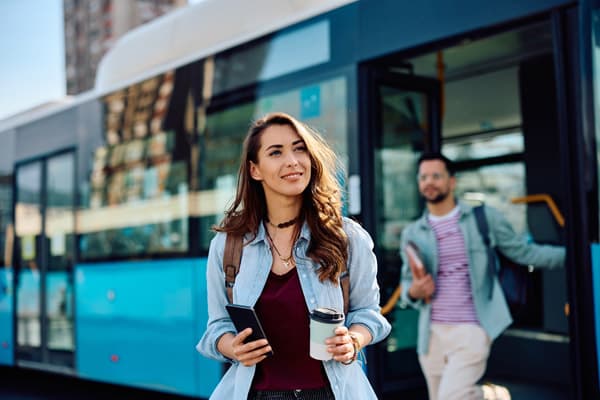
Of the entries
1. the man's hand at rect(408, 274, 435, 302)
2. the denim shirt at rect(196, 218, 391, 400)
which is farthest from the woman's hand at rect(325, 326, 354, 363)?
the man's hand at rect(408, 274, 435, 302)

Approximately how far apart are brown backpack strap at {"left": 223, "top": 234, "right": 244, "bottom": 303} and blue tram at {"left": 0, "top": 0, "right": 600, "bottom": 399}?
80.9 inches

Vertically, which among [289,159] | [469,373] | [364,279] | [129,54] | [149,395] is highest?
[129,54]

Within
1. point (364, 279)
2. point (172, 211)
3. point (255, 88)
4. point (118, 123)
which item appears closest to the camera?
point (364, 279)

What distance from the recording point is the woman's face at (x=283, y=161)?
2.33 m

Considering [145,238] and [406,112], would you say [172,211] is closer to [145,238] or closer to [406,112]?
[145,238]

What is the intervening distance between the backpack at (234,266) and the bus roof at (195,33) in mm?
3002

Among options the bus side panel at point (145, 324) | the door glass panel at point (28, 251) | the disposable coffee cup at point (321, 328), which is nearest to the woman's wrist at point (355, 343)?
the disposable coffee cup at point (321, 328)

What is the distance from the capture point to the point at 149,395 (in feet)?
24.8

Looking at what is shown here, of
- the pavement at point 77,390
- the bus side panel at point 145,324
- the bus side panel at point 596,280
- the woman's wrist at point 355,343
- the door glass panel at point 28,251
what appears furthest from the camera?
the door glass panel at point 28,251

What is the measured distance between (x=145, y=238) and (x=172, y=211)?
1.38 feet

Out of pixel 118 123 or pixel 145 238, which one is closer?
pixel 145 238

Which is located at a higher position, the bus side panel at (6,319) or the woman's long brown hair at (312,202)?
the woman's long brown hair at (312,202)

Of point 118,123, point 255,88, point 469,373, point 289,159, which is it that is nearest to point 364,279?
point 289,159

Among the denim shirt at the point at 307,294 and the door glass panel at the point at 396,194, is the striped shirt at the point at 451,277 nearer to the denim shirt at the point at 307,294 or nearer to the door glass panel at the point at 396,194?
the door glass panel at the point at 396,194
